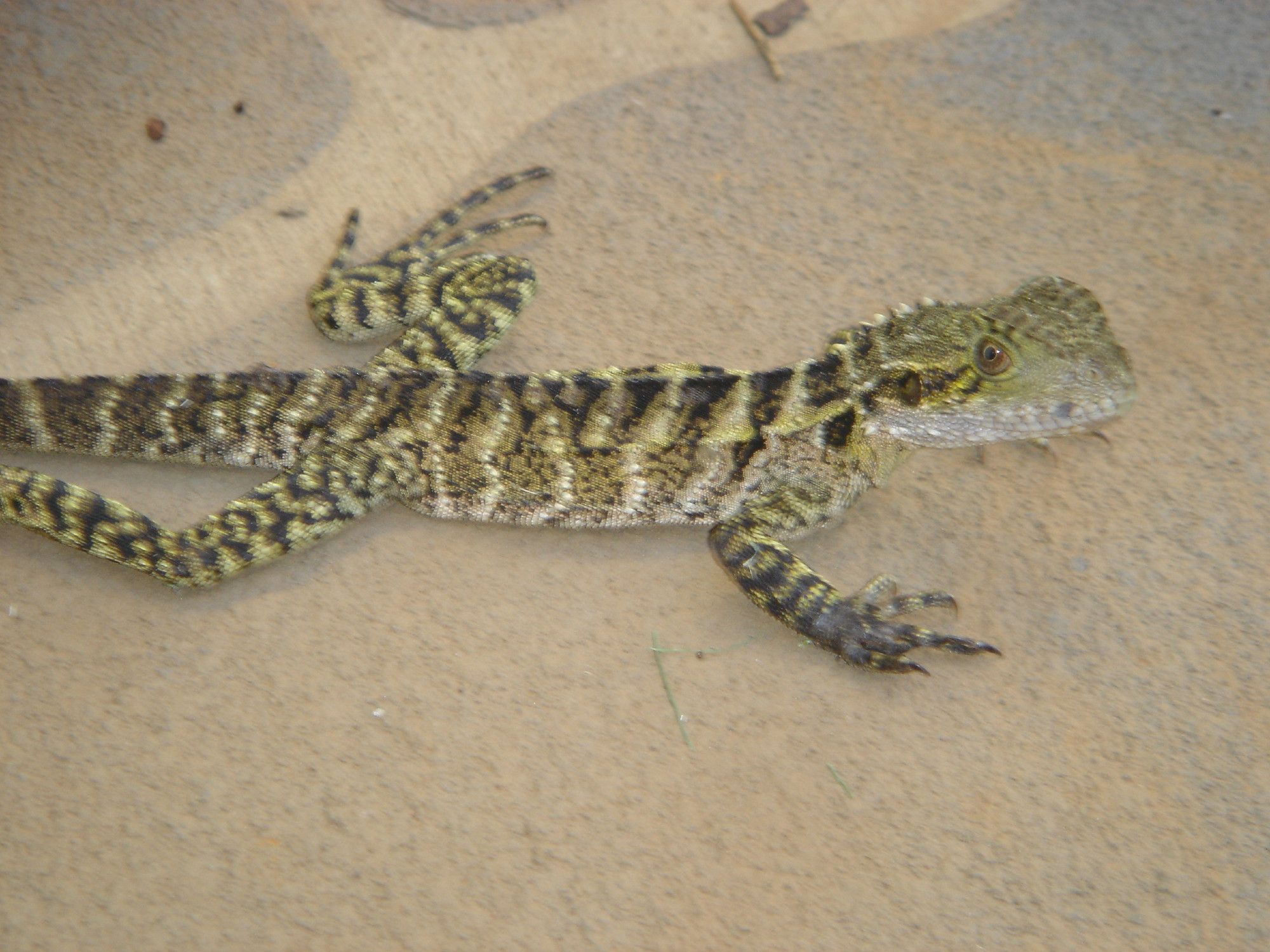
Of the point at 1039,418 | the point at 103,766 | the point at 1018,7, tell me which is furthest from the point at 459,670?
the point at 1018,7

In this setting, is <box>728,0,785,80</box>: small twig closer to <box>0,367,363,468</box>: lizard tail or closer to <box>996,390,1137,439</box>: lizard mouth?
<box>996,390,1137,439</box>: lizard mouth

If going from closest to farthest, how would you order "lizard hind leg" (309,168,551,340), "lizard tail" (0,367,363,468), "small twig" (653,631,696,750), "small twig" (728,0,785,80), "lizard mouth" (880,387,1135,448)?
"small twig" (653,631,696,750) < "lizard mouth" (880,387,1135,448) < "lizard tail" (0,367,363,468) < "lizard hind leg" (309,168,551,340) < "small twig" (728,0,785,80)

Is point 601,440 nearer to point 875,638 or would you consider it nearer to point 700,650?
point 700,650

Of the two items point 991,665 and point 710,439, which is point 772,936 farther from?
point 710,439

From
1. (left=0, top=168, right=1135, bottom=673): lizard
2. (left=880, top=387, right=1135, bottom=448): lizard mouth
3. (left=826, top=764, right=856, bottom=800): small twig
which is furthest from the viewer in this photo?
(left=0, top=168, right=1135, bottom=673): lizard

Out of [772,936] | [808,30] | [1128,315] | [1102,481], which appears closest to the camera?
[772,936]

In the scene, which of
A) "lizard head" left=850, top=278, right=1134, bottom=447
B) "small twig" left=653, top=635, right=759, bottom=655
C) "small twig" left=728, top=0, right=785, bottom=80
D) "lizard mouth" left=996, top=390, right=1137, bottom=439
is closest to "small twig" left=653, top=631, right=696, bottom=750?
"small twig" left=653, top=635, right=759, bottom=655

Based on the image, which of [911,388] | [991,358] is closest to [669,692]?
[911,388]
